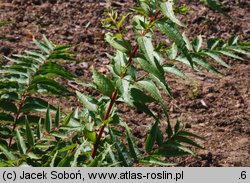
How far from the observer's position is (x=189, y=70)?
5.38 meters

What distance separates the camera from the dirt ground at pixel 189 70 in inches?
181

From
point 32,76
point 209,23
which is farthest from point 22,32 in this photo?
point 32,76

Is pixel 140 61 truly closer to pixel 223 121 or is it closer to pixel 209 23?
pixel 223 121

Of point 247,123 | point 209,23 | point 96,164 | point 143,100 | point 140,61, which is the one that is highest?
point 140,61

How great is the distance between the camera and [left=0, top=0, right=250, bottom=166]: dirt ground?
4.60m

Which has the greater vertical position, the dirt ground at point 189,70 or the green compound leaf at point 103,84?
the green compound leaf at point 103,84

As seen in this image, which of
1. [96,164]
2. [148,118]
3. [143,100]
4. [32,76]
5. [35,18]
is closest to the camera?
[96,164]

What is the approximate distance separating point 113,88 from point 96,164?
0.37 metres

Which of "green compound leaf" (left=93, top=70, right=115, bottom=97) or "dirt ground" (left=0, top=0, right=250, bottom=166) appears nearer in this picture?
"green compound leaf" (left=93, top=70, right=115, bottom=97)

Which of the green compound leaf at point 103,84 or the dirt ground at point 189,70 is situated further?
the dirt ground at point 189,70

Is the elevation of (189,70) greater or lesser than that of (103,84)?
lesser

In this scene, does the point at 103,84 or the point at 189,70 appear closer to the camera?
the point at 103,84

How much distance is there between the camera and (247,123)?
4789 millimetres

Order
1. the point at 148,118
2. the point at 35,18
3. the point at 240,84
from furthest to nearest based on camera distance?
1. the point at 35,18
2. the point at 240,84
3. the point at 148,118
